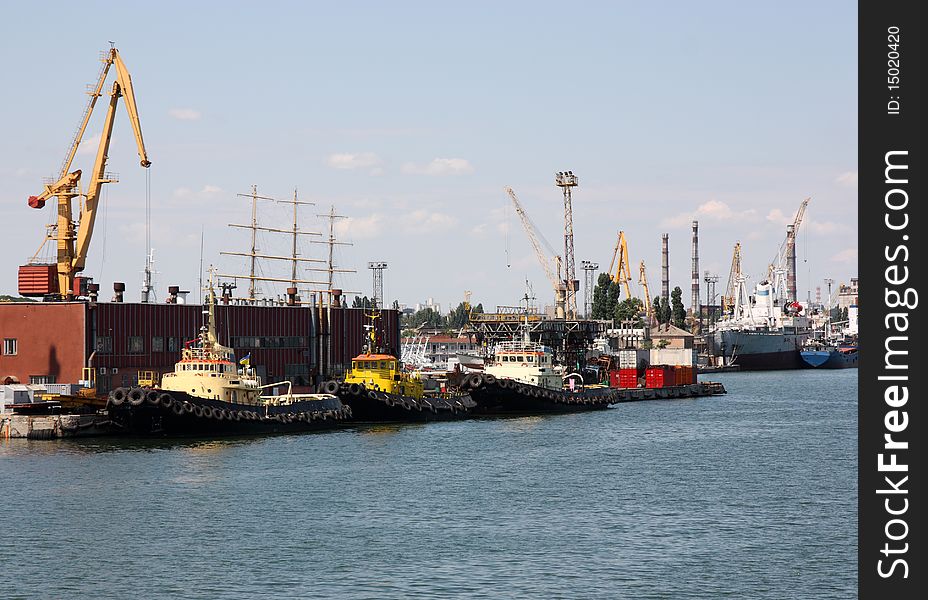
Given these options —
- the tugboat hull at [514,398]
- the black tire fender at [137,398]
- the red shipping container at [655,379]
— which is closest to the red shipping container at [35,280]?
the black tire fender at [137,398]

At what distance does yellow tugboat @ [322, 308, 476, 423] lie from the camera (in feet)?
254

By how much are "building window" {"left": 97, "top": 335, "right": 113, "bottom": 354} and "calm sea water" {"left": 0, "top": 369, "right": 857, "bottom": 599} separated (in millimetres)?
13938

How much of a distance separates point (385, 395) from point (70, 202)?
2849 cm

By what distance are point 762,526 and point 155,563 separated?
2010 centimetres

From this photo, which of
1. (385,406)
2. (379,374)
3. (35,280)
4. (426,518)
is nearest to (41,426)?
(35,280)

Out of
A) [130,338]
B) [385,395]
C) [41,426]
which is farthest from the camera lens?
[130,338]

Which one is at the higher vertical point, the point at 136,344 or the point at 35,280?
the point at 35,280

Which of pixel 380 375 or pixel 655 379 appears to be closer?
pixel 380 375

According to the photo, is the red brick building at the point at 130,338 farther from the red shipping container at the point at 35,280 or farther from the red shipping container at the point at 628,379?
the red shipping container at the point at 628,379

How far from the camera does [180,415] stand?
64.9 m

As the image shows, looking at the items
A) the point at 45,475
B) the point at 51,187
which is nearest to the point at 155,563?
the point at 45,475

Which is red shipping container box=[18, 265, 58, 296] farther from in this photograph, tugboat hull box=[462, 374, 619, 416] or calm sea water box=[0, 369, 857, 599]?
tugboat hull box=[462, 374, 619, 416]

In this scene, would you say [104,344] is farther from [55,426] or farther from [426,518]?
[426,518]
